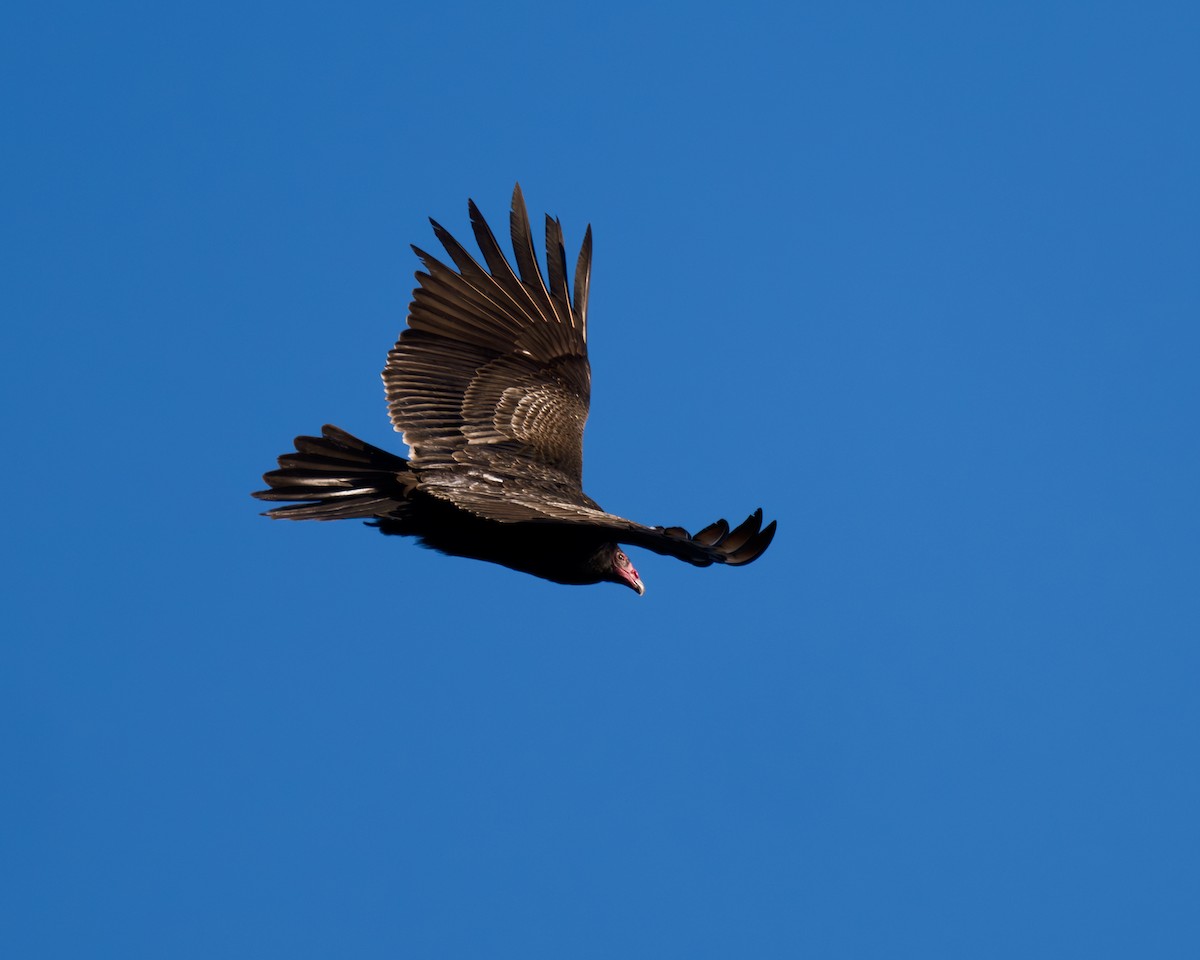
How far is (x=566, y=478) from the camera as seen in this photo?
9750 millimetres

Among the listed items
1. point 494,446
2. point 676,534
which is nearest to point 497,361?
point 494,446

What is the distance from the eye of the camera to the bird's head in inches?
378

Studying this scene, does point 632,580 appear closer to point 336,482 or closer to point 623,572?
point 623,572

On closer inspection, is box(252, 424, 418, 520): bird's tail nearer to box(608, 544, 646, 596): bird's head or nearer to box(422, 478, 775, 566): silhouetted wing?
box(422, 478, 775, 566): silhouetted wing

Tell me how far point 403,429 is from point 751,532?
292 cm

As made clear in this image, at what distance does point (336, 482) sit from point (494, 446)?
1.36m

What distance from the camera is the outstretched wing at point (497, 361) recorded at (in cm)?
999

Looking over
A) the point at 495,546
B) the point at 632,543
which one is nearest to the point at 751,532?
the point at 632,543

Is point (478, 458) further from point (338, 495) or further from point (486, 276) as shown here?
point (486, 276)

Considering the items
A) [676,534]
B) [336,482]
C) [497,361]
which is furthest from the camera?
[497,361]

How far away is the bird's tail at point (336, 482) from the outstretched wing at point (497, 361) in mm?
594

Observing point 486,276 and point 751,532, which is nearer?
point 751,532

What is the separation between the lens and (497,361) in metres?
10.7

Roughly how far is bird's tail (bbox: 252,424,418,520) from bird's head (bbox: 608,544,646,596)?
54.1 inches
